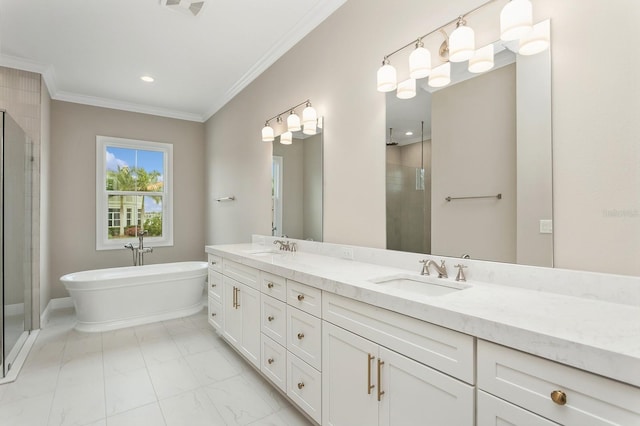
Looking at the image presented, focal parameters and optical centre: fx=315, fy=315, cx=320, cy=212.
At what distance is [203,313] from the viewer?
159 inches

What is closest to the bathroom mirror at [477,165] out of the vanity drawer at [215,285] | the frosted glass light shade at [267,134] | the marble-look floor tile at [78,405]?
the frosted glass light shade at [267,134]

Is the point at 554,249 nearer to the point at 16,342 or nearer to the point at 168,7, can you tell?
the point at 168,7

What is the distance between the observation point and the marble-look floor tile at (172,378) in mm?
2260

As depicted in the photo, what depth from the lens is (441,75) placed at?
173 centimetres

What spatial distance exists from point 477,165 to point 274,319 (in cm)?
154

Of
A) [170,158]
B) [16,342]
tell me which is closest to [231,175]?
[170,158]

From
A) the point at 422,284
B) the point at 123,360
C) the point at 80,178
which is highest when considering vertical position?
the point at 80,178

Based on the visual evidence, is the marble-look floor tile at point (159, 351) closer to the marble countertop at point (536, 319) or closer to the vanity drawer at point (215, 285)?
the vanity drawer at point (215, 285)

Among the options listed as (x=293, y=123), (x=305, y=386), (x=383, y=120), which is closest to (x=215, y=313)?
(x=305, y=386)

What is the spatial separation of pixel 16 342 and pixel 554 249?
412cm

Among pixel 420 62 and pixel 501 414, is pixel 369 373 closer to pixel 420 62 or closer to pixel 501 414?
pixel 501 414

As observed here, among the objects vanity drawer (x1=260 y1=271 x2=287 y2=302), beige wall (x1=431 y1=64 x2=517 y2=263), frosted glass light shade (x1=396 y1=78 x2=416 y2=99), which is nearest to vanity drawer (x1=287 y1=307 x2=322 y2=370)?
vanity drawer (x1=260 y1=271 x2=287 y2=302)

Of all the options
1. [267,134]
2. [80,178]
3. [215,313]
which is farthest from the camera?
[80,178]

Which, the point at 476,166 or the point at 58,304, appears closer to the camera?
the point at 476,166
